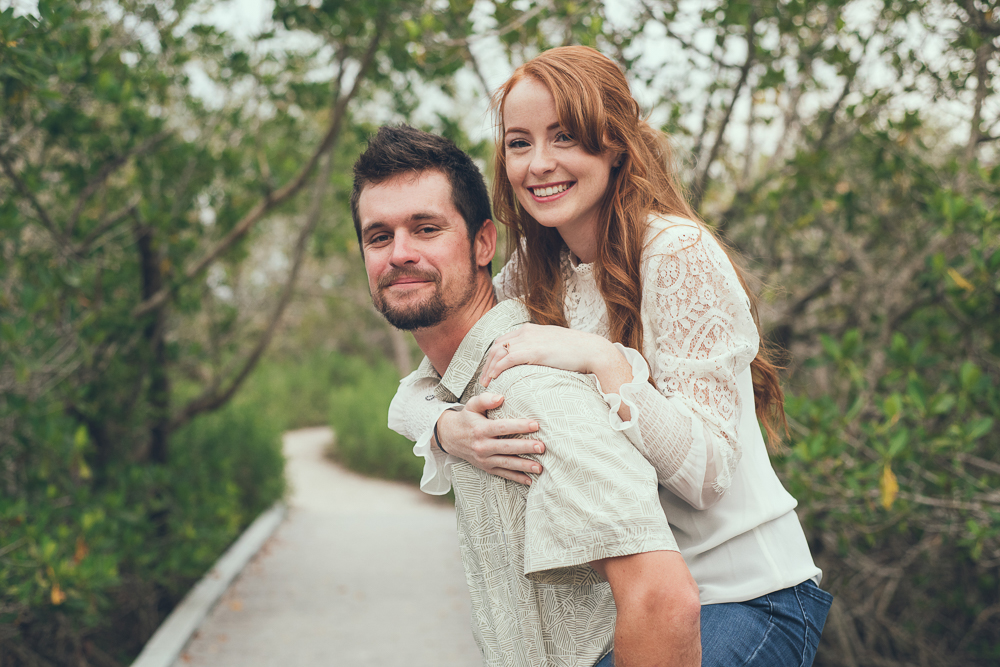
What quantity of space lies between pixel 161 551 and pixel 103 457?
3.00 feet

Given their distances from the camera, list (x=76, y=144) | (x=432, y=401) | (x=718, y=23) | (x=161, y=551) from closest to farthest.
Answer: (x=432, y=401) < (x=718, y=23) < (x=76, y=144) < (x=161, y=551)

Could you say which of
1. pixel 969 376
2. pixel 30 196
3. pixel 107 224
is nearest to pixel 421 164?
pixel 969 376

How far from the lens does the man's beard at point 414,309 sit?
6.20 ft

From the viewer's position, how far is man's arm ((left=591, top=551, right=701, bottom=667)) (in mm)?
1312

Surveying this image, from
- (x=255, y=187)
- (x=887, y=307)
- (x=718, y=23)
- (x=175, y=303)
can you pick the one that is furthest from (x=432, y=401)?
(x=255, y=187)

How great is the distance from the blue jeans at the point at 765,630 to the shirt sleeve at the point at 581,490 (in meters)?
0.30

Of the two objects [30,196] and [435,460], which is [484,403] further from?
[30,196]

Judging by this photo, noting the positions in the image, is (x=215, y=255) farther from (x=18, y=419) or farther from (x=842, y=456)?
(x=842, y=456)

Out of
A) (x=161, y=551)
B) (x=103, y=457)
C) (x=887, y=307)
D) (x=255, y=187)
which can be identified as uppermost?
(x=255, y=187)

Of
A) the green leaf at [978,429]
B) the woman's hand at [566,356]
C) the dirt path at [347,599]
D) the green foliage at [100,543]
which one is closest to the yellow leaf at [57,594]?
the green foliage at [100,543]

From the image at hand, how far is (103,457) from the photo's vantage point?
6113 millimetres

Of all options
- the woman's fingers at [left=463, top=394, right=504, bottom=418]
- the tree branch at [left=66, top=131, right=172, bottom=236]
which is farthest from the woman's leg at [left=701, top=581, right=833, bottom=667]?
the tree branch at [left=66, top=131, right=172, bottom=236]

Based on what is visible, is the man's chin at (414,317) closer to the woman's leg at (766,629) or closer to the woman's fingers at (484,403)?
the woman's fingers at (484,403)

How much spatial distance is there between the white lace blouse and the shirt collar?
200mm
